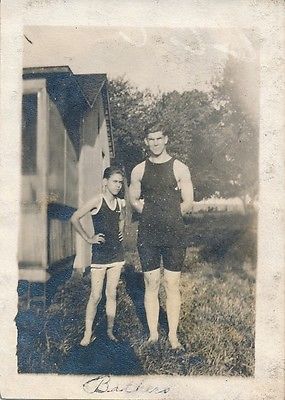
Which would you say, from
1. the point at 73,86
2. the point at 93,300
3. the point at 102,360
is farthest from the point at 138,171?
the point at 102,360

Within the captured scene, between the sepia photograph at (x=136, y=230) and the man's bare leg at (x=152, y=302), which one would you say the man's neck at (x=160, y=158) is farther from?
the man's bare leg at (x=152, y=302)

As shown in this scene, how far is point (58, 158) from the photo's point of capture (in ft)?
6.90

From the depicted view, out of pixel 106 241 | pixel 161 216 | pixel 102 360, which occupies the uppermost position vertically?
pixel 161 216

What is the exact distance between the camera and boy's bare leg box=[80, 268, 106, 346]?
6.97 feet

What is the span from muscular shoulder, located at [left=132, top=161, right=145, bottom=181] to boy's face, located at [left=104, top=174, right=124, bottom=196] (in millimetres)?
54

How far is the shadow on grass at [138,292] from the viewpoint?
2.12 m

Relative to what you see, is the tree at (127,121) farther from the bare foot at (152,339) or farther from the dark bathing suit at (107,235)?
the bare foot at (152,339)

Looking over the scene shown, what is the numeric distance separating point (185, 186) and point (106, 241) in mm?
386

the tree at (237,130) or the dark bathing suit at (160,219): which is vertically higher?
the tree at (237,130)

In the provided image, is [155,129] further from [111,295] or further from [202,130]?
[111,295]

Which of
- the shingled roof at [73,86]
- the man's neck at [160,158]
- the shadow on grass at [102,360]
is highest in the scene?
the shingled roof at [73,86]

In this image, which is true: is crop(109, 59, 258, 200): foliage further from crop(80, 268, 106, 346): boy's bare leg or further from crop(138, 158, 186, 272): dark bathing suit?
crop(80, 268, 106, 346): boy's bare leg

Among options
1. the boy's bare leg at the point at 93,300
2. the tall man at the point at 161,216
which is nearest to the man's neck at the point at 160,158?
the tall man at the point at 161,216

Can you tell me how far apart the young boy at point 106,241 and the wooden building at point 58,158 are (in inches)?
1.2
